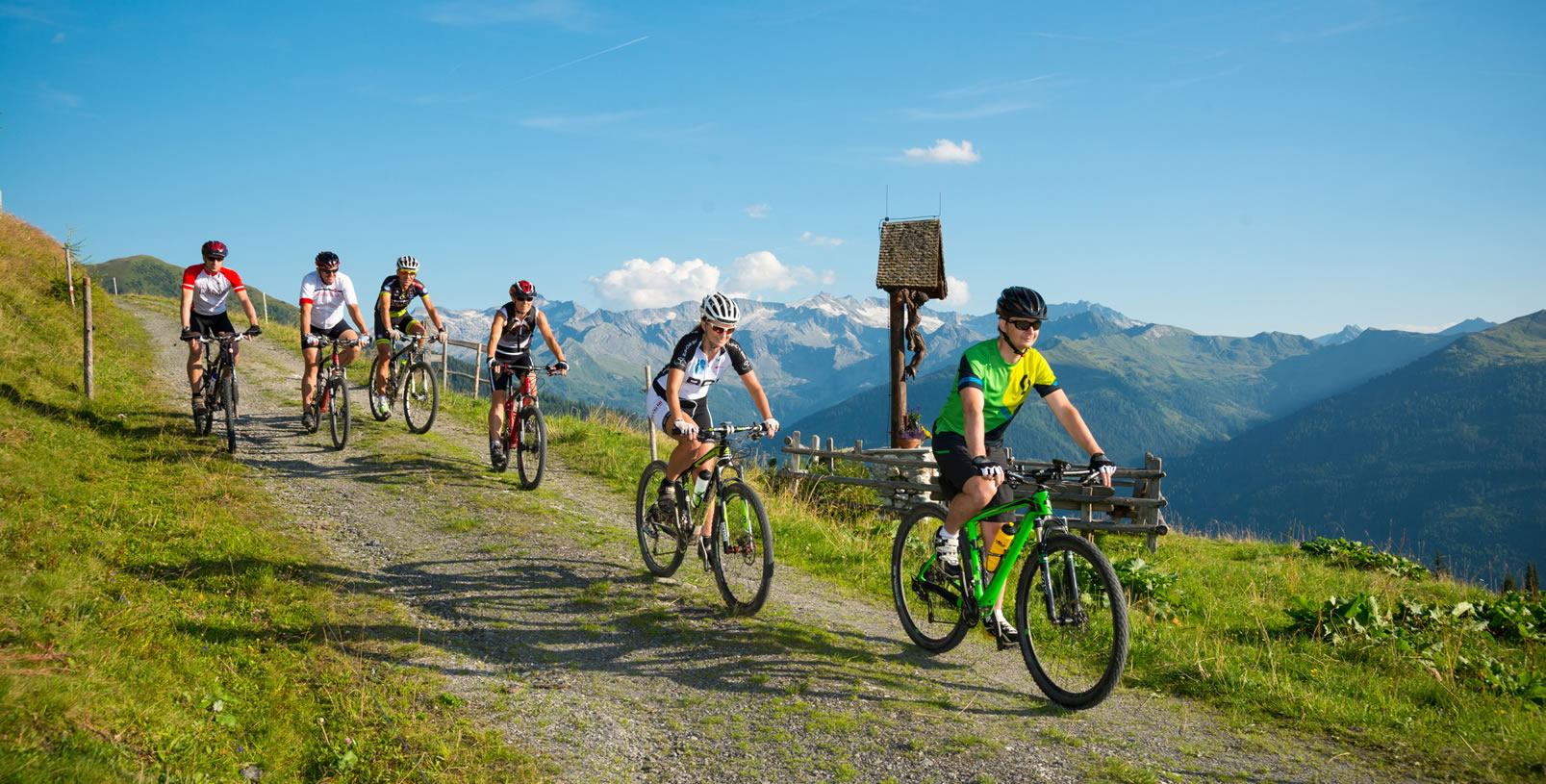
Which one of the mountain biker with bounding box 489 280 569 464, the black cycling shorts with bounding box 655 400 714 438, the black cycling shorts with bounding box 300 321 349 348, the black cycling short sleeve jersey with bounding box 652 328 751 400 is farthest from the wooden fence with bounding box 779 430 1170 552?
the black cycling short sleeve jersey with bounding box 652 328 751 400

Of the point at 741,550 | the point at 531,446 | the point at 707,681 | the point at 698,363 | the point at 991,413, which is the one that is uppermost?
the point at 698,363

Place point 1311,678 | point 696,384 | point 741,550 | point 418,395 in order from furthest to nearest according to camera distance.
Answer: point 418,395, point 696,384, point 741,550, point 1311,678

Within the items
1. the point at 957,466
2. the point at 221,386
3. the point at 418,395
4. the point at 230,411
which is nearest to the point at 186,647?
the point at 957,466

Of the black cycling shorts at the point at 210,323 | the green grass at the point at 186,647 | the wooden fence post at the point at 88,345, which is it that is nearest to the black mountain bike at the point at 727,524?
the green grass at the point at 186,647

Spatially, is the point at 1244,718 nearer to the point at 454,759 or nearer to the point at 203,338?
the point at 454,759

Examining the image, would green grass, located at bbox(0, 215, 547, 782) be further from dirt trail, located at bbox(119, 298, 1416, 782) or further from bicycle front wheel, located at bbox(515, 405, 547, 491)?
bicycle front wheel, located at bbox(515, 405, 547, 491)

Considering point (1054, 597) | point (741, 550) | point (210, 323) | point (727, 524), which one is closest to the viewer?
point (1054, 597)

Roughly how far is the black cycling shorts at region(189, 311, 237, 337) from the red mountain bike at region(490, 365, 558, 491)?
3718 millimetres

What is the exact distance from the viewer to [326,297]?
11.4 meters

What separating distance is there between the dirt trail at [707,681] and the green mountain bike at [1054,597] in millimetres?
250

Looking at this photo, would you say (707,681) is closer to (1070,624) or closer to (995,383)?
(1070,624)

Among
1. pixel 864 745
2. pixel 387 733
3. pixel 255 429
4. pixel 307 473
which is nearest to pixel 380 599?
pixel 387 733

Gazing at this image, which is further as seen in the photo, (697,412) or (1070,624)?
(697,412)

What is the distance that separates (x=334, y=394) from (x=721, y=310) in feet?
26.8
